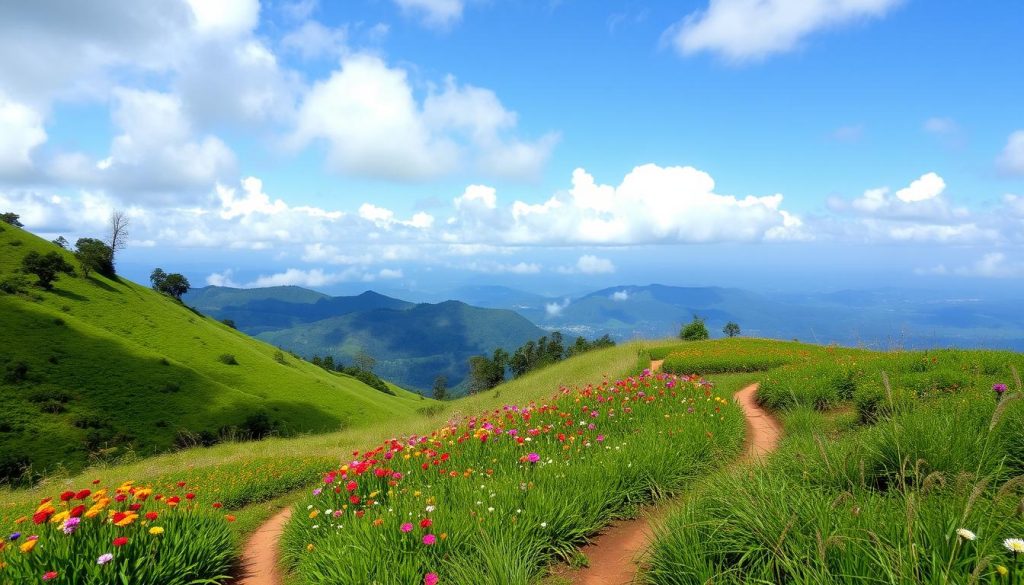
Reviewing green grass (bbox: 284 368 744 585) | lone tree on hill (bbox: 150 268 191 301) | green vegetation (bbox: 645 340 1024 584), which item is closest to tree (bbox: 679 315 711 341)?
green grass (bbox: 284 368 744 585)

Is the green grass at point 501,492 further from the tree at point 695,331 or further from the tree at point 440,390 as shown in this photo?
the tree at point 440,390

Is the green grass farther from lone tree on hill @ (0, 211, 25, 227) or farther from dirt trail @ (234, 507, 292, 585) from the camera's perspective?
lone tree on hill @ (0, 211, 25, 227)

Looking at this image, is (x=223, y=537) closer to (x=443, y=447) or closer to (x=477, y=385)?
(x=443, y=447)

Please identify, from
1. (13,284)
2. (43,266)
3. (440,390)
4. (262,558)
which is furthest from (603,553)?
(440,390)

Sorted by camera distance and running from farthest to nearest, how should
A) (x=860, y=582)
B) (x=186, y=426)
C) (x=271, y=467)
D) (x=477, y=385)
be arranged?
(x=477, y=385)
(x=186, y=426)
(x=271, y=467)
(x=860, y=582)

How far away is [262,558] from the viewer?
733cm

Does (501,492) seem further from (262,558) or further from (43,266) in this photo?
(43,266)

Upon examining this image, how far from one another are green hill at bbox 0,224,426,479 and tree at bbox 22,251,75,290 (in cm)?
155

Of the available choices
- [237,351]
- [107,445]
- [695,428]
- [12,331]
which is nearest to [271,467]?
[695,428]

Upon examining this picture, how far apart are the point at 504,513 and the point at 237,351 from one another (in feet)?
256

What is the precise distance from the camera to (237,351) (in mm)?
71250

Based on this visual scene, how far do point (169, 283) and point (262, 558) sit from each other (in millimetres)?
125194

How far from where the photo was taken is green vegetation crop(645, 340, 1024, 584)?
315 centimetres

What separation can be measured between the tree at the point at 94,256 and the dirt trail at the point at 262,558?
3373 inches
